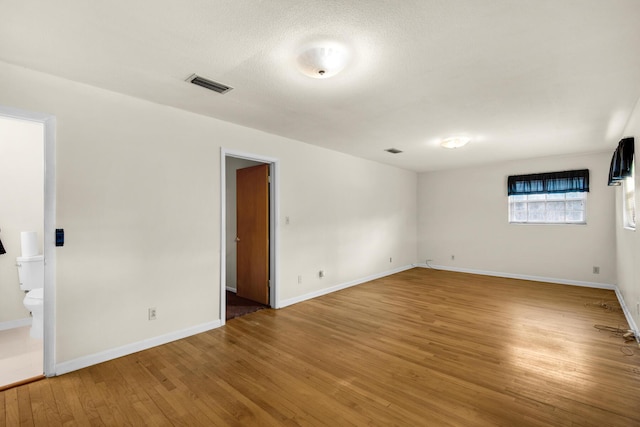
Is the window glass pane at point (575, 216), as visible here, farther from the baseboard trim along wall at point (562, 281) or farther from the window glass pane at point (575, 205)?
the baseboard trim along wall at point (562, 281)

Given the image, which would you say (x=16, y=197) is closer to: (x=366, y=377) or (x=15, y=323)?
(x=15, y=323)

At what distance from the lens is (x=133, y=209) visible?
2885 mm

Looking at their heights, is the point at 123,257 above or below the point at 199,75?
below

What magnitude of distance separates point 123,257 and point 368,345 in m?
2.57

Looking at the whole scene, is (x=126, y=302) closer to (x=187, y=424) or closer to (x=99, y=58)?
(x=187, y=424)

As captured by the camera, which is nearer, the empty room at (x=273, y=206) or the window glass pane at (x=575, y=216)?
the empty room at (x=273, y=206)

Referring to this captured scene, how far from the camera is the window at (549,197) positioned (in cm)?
555

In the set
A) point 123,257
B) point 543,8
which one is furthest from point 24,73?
point 543,8

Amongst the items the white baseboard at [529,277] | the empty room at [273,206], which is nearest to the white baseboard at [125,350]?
the empty room at [273,206]

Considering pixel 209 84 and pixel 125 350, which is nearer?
pixel 209 84

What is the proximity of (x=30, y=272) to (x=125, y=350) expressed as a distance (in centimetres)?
180

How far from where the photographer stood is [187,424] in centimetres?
187

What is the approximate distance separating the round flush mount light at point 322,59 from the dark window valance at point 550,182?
561 cm

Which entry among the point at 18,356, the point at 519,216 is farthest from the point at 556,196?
the point at 18,356
